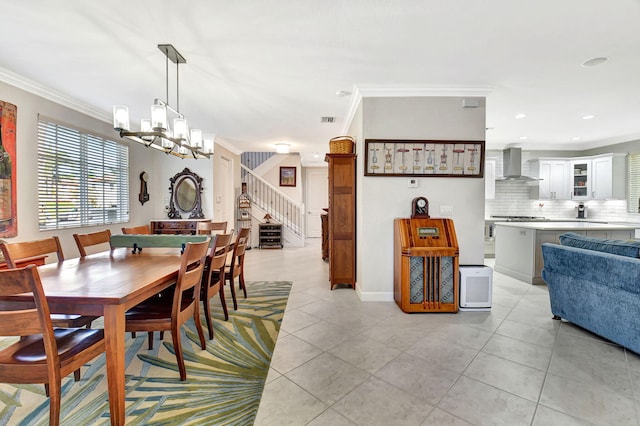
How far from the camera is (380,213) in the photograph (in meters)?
3.64

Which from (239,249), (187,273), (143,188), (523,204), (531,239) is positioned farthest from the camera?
(523,204)

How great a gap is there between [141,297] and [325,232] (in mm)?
4537

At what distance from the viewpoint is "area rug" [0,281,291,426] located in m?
1.69

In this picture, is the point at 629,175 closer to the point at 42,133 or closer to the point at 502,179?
the point at 502,179

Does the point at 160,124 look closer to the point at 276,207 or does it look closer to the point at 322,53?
the point at 322,53

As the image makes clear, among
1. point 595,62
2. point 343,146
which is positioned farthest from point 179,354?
point 595,62

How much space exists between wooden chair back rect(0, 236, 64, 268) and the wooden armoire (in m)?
2.95

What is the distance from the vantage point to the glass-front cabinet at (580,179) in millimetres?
6527

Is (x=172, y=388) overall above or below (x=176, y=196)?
below

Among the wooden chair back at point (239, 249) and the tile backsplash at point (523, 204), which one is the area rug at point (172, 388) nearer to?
the wooden chair back at point (239, 249)

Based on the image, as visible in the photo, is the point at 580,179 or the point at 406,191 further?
the point at 580,179

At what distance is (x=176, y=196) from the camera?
594cm

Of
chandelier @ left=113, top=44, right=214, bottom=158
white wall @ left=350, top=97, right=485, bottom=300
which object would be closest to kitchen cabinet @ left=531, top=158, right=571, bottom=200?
white wall @ left=350, top=97, right=485, bottom=300

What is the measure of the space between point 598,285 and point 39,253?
4898 mm
